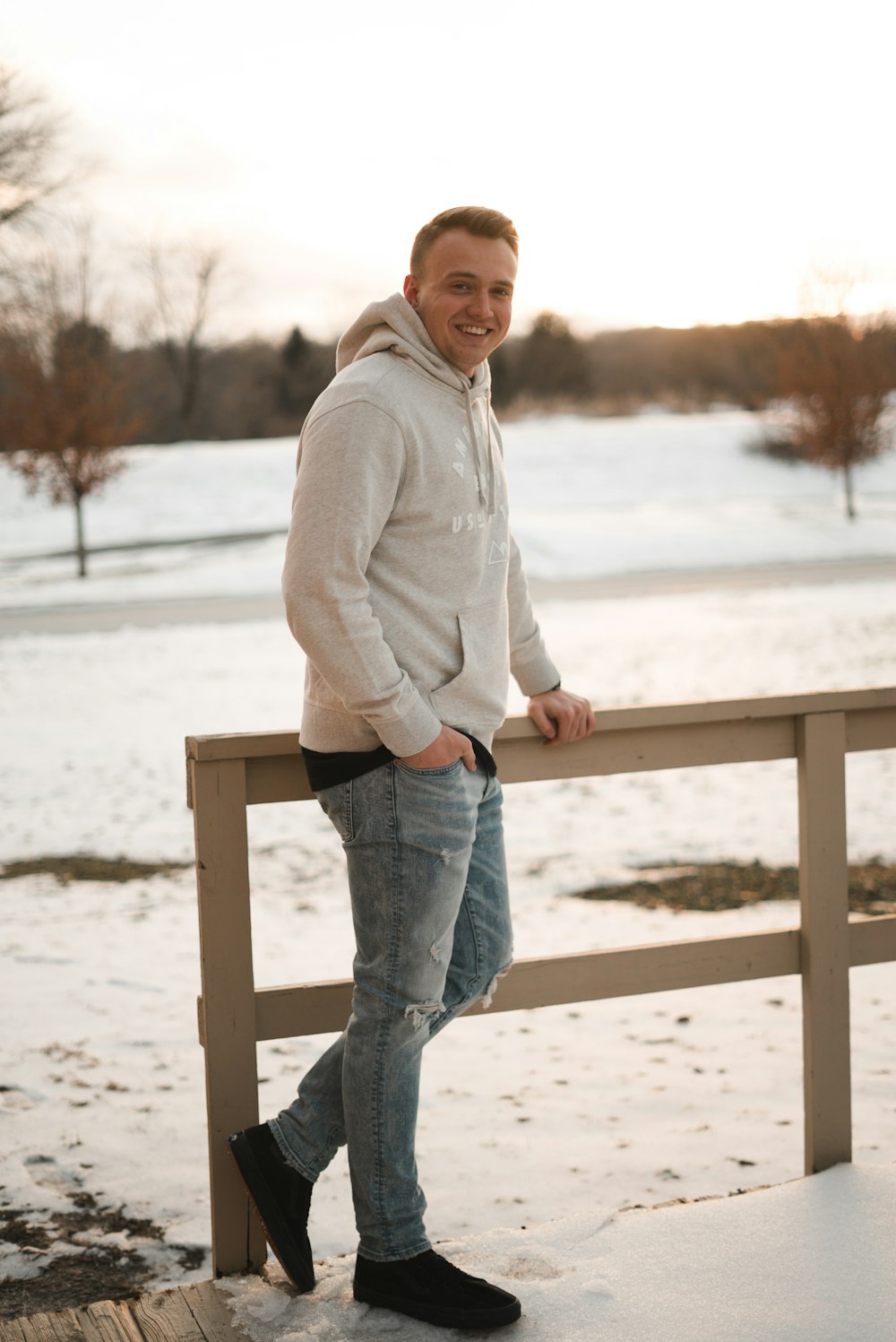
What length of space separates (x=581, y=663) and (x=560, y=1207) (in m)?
8.63

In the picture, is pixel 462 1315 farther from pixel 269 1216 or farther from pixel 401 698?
pixel 401 698

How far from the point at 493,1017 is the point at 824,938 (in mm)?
1925

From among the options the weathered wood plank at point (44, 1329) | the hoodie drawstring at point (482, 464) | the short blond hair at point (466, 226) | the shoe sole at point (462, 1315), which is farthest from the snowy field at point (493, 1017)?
the short blond hair at point (466, 226)

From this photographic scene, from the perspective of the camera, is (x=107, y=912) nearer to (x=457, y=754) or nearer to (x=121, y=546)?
(x=457, y=754)

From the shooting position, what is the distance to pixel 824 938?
111 inches

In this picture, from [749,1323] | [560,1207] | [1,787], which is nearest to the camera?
[749,1323]

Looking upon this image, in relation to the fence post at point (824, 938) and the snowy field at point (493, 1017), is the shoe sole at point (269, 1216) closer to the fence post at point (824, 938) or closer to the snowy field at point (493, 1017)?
the snowy field at point (493, 1017)

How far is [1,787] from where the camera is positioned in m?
7.87

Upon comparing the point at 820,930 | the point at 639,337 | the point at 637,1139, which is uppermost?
the point at 639,337

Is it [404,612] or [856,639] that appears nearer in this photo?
[404,612]

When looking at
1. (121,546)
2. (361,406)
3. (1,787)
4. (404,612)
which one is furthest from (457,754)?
(121,546)

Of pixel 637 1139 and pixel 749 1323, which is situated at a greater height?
pixel 749 1323

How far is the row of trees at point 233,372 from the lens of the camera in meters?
25.1

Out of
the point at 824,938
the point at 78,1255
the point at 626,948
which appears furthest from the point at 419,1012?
the point at 78,1255
